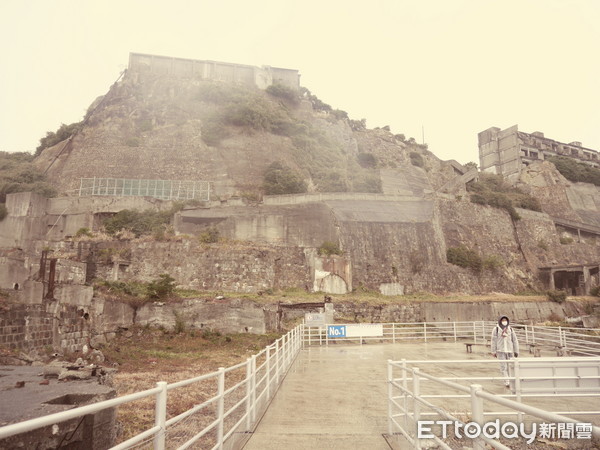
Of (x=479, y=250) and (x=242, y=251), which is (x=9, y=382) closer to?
(x=242, y=251)

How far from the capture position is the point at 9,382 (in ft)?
23.5

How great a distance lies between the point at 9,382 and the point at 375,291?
25.0m

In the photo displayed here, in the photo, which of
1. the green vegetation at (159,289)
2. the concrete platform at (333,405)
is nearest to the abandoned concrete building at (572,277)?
the concrete platform at (333,405)

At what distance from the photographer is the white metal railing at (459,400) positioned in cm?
273

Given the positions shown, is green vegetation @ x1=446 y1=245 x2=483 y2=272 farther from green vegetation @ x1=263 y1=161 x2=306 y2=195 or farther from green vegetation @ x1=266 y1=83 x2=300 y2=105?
green vegetation @ x1=266 y1=83 x2=300 y2=105

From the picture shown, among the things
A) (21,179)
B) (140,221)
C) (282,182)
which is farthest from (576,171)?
(21,179)

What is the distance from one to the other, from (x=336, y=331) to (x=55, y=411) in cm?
1645

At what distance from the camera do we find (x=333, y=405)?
24.9 feet

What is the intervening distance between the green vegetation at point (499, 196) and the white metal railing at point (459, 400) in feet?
101

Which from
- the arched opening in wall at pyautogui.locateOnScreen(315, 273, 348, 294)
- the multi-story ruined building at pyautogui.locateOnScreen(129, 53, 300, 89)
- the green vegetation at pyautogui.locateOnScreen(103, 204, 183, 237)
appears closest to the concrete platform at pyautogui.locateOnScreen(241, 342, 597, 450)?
the arched opening in wall at pyautogui.locateOnScreen(315, 273, 348, 294)

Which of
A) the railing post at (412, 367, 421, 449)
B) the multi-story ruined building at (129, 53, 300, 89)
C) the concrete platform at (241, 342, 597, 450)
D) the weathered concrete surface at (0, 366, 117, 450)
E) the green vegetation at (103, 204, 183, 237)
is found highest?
the multi-story ruined building at (129, 53, 300, 89)

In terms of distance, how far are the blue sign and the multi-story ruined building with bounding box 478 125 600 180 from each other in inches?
1990

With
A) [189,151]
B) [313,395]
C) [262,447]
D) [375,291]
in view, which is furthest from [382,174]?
[262,447]

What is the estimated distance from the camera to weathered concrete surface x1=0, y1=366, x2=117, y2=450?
418 centimetres
